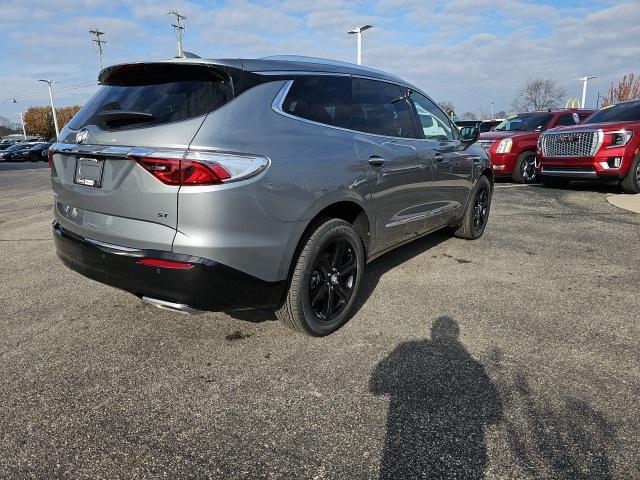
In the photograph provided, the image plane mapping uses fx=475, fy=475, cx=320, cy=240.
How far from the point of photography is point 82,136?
284cm

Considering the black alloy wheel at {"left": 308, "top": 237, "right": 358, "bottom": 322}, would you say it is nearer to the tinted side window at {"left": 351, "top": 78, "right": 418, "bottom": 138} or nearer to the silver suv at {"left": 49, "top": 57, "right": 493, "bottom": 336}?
the silver suv at {"left": 49, "top": 57, "right": 493, "bottom": 336}

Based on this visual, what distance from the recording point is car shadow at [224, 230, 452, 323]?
3.54 m

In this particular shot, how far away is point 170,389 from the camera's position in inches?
103

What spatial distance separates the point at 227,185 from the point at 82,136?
1086mm

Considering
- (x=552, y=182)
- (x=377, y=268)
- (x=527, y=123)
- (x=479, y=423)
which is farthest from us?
(x=527, y=123)

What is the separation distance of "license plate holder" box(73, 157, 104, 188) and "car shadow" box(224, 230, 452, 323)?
3.93ft

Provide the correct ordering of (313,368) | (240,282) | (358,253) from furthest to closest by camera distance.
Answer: (358,253) < (313,368) < (240,282)

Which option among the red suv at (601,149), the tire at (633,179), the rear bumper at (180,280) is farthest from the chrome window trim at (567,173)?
the rear bumper at (180,280)

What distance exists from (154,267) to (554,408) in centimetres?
218

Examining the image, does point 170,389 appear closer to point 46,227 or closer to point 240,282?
point 240,282

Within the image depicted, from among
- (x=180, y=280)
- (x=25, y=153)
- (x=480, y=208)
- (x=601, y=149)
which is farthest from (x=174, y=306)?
(x=25, y=153)

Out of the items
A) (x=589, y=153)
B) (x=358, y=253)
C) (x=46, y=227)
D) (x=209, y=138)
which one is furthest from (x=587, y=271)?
(x=46, y=227)

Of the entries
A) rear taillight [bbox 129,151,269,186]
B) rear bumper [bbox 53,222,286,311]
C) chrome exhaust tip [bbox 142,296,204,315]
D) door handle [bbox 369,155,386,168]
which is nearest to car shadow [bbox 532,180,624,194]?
door handle [bbox 369,155,386,168]

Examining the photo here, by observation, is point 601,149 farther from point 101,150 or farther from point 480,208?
point 101,150
